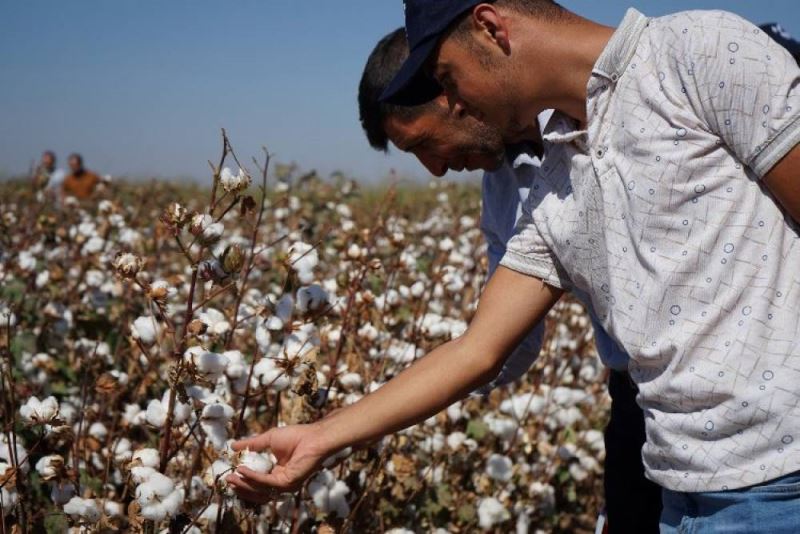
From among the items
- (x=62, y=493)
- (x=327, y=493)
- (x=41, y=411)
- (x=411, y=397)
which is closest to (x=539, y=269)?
(x=411, y=397)

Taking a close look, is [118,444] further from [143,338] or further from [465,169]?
[465,169]

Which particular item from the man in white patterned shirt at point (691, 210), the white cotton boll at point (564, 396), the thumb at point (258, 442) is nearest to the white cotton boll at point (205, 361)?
the thumb at point (258, 442)

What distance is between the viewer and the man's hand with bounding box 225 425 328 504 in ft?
4.98

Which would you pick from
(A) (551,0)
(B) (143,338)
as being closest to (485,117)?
(A) (551,0)

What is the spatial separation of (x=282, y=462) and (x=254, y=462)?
0.11m

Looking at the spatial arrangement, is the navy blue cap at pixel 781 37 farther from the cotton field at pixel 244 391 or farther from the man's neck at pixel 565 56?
the cotton field at pixel 244 391

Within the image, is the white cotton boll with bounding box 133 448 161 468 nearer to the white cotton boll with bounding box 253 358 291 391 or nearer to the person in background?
the white cotton boll with bounding box 253 358 291 391

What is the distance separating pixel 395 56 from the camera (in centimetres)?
202

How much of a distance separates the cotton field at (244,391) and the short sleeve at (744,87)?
2.37 ft

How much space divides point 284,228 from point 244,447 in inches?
159

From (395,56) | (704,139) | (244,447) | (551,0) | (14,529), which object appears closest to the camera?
(704,139)

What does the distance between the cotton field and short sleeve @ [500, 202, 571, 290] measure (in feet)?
1.35

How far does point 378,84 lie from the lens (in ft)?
6.56

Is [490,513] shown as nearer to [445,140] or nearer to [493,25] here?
[445,140]
